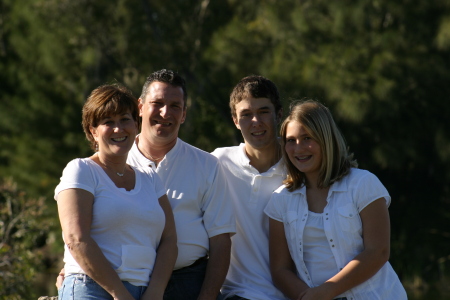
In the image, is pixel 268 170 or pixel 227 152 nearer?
pixel 268 170

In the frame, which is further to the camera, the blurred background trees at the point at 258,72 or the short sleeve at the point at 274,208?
the blurred background trees at the point at 258,72

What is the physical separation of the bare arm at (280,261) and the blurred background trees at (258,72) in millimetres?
6825

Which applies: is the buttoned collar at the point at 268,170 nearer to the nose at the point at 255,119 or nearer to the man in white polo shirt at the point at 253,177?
the man in white polo shirt at the point at 253,177

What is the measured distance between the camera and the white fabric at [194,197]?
129 inches

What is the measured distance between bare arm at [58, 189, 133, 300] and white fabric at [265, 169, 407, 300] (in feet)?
2.84

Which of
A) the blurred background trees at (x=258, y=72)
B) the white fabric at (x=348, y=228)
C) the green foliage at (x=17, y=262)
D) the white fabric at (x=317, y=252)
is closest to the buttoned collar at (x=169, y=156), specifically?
the white fabric at (x=348, y=228)

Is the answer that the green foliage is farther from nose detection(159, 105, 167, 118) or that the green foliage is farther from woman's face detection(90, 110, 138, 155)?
woman's face detection(90, 110, 138, 155)

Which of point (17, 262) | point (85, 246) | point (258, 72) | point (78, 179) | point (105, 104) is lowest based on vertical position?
point (17, 262)

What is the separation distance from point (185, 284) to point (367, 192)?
0.99 metres

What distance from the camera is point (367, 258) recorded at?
9.94 ft

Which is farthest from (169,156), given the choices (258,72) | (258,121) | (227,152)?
(258,72)

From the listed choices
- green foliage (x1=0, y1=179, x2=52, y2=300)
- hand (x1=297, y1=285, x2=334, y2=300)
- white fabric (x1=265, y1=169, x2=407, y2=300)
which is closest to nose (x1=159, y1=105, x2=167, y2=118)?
white fabric (x1=265, y1=169, x2=407, y2=300)

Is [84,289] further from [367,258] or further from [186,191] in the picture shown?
[367,258]

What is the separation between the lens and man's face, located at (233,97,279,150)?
3.55 m
